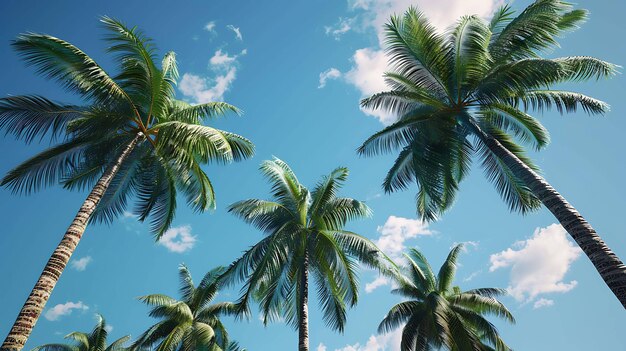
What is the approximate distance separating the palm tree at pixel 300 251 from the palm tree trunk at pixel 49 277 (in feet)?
23.5

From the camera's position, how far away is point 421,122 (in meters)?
15.7

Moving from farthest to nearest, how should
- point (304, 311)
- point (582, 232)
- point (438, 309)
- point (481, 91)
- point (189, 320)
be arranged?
point (189, 320), point (438, 309), point (304, 311), point (481, 91), point (582, 232)

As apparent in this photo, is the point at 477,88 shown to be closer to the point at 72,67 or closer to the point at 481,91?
the point at 481,91

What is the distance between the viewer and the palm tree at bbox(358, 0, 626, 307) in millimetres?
14125

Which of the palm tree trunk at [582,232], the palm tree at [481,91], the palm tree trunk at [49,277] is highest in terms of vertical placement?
the palm tree at [481,91]

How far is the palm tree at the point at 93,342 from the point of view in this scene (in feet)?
105

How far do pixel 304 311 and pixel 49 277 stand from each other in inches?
406

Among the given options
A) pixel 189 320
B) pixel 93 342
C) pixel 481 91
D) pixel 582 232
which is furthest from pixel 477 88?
pixel 93 342

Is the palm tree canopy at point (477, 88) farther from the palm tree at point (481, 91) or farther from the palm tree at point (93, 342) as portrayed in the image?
the palm tree at point (93, 342)

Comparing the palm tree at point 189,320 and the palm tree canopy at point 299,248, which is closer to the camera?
the palm tree canopy at point 299,248

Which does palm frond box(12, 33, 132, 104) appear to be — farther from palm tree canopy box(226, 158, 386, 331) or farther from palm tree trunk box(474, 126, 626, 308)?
palm tree trunk box(474, 126, 626, 308)

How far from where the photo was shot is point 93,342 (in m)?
33.3

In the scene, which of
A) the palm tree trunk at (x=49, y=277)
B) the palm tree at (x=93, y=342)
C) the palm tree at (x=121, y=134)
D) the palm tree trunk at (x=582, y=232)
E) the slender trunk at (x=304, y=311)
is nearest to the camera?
the palm tree trunk at (x=49, y=277)

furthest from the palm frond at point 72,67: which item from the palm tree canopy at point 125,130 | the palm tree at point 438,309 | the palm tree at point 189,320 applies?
the palm tree at point 438,309
